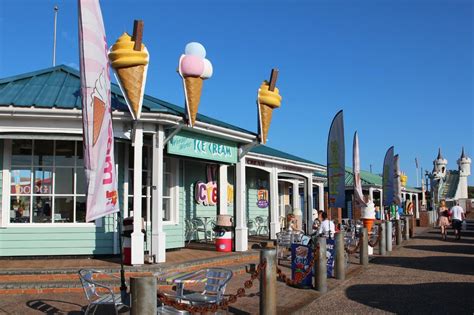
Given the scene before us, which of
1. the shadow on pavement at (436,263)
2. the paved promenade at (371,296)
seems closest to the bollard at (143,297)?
the paved promenade at (371,296)

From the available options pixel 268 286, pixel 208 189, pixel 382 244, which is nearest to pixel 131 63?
pixel 268 286

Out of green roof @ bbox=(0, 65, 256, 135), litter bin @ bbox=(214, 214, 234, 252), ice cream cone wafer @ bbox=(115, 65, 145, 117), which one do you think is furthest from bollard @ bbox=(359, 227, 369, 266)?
ice cream cone wafer @ bbox=(115, 65, 145, 117)

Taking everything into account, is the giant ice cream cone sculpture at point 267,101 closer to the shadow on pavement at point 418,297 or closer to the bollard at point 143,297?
the shadow on pavement at point 418,297

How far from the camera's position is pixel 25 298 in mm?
8234

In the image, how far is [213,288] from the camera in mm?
6836

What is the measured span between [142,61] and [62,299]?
14.6 feet

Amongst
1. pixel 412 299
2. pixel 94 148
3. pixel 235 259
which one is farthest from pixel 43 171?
pixel 412 299

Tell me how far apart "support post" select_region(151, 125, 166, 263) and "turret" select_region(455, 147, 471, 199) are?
255ft

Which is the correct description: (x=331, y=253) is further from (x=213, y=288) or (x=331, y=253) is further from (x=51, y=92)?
(x=51, y=92)

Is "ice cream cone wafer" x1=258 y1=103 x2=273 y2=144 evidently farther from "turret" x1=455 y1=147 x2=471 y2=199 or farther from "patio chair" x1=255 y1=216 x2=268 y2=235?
"turret" x1=455 y1=147 x2=471 y2=199

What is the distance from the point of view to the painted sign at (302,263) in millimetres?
9523

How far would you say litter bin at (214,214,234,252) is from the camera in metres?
13.1

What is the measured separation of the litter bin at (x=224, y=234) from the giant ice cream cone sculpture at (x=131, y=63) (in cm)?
478

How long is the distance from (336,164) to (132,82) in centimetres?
680
